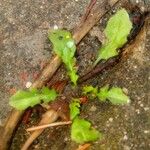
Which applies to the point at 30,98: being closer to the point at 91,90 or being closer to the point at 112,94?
the point at 91,90

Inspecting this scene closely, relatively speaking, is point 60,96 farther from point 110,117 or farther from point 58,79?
point 110,117

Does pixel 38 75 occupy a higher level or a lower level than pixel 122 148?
higher

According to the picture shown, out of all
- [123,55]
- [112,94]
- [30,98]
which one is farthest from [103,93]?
[30,98]

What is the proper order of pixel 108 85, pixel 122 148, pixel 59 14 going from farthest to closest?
pixel 59 14, pixel 108 85, pixel 122 148

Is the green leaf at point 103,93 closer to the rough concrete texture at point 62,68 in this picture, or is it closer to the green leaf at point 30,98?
the rough concrete texture at point 62,68

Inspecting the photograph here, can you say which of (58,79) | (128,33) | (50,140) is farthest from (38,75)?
(128,33)
